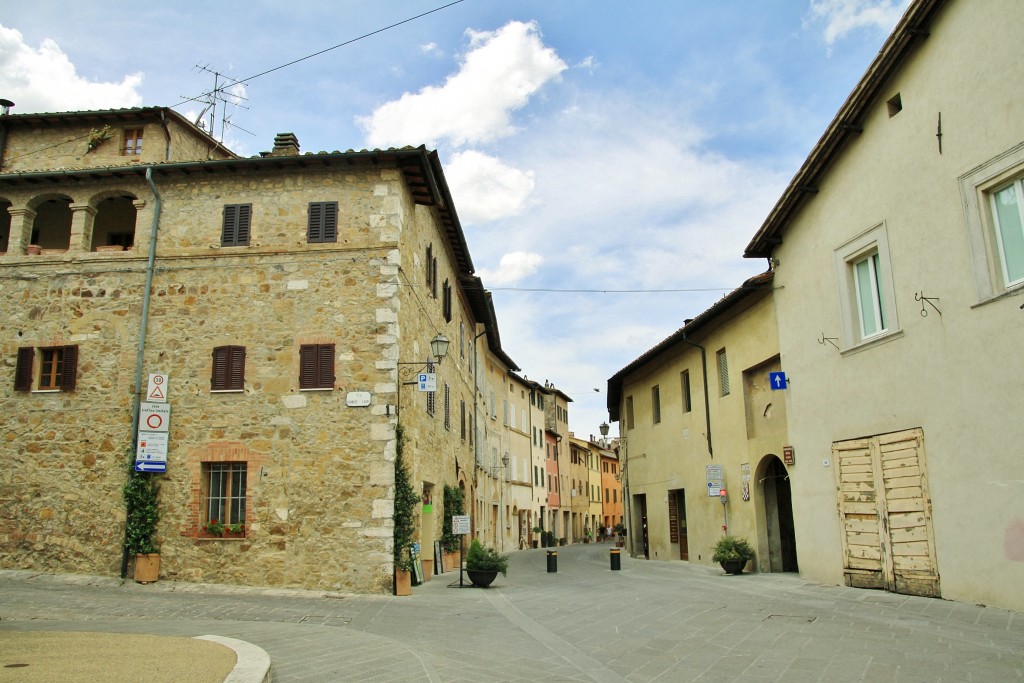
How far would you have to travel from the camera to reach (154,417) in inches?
581

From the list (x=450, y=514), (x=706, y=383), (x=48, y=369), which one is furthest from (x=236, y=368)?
(x=706, y=383)

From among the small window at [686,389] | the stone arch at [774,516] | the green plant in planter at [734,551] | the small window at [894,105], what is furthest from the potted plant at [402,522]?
the small window at [686,389]

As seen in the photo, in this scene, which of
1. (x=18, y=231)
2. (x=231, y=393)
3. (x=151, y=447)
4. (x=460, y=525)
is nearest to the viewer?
(x=151, y=447)

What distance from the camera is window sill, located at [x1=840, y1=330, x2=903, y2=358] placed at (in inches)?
466

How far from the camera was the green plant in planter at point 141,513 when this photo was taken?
14.4 metres

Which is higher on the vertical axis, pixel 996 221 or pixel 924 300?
pixel 996 221

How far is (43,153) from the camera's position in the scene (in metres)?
18.2

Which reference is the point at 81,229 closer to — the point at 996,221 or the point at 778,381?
the point at 778,381

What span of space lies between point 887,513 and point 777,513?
5.36m

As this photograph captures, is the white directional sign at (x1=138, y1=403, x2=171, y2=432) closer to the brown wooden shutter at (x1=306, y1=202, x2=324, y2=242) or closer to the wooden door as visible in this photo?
the brown wooden shutter at (x1=306, y1=202, x2=324, y2=242)

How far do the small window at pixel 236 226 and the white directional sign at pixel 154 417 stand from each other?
3.40 m

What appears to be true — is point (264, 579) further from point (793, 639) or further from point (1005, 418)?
point (1005, 418)

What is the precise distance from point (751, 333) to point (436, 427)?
25.0 ft

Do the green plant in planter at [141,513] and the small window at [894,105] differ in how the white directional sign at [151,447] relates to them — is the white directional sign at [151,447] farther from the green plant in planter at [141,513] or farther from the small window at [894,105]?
the small window at [894,105]
